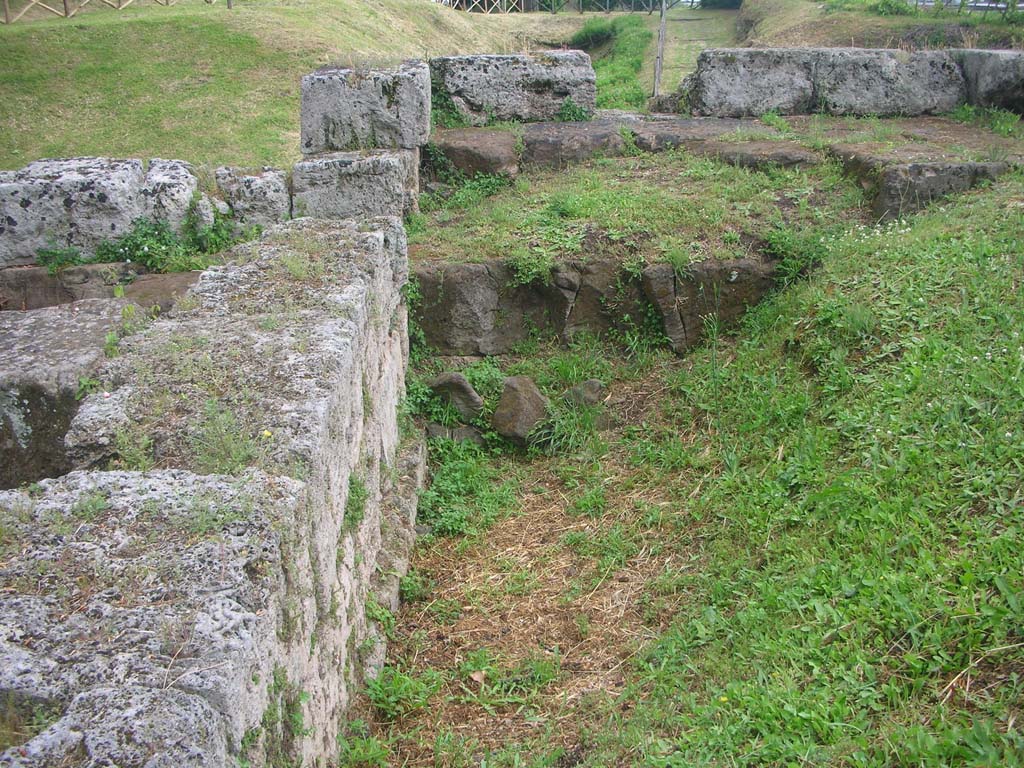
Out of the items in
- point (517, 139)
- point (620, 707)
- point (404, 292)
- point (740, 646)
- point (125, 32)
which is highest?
point (125, 32)

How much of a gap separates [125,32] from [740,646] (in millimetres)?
16761

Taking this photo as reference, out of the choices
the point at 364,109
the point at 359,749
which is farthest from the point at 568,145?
the point at 359,749

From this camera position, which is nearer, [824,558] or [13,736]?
[13,736]

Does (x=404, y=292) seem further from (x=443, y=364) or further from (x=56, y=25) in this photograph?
(x=56, y=25)

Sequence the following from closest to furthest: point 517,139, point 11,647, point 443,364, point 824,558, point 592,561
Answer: point 11,647, point 824,558, point 592,561, point 443,364, point 517,139

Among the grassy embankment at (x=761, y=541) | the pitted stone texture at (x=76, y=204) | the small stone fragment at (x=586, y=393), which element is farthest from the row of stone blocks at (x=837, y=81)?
the pitted stone texture at (x=76, y=204)

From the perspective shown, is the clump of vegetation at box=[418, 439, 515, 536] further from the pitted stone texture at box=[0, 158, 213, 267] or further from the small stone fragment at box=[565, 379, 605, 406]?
the pitted stone texture at box=[0, 158, 213, 267]

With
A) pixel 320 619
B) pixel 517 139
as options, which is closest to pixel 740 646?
pixel 320 619

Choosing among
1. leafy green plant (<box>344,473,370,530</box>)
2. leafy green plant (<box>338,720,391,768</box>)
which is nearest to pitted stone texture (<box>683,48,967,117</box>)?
leafy green plant (<box>344,473,370,530</box>)

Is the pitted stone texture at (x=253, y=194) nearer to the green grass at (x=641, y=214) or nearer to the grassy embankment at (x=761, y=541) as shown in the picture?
the green grass at (x=641, y=214)

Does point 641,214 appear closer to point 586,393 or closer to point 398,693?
point 586,393

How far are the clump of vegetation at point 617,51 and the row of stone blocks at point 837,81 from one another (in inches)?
89.4

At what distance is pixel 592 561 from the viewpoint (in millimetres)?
4414

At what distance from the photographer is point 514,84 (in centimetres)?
871
